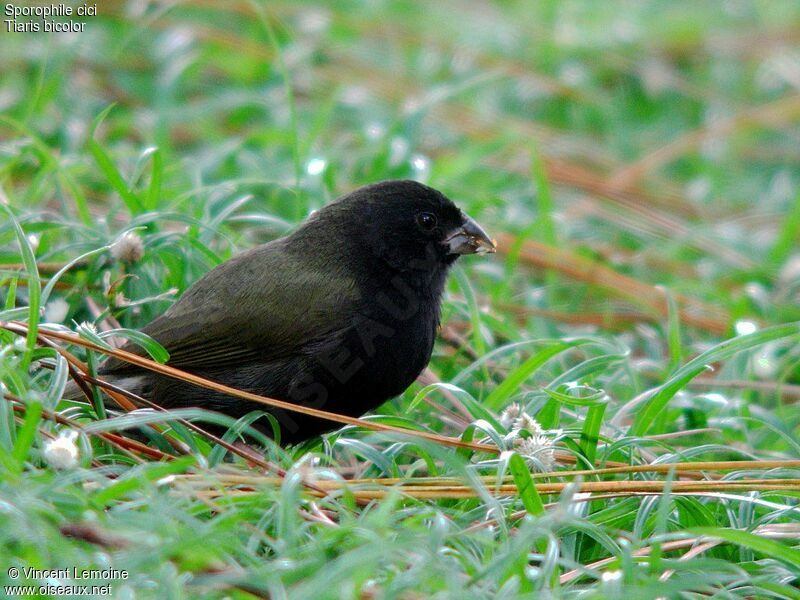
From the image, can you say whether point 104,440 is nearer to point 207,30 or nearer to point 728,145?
point 207,30

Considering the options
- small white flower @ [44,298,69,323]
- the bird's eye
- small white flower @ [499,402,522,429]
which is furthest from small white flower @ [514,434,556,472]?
small white flower @ [44,298,69,323]

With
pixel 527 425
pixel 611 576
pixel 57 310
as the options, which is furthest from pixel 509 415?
pixel 57 310

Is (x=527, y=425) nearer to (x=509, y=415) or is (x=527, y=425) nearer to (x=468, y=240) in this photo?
(x=509, y=415)

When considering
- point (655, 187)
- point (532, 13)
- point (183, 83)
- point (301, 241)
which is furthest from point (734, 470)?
point (532, 13)

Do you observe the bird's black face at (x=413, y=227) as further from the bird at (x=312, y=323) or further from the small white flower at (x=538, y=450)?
the small white flower at (x=538, y=450)

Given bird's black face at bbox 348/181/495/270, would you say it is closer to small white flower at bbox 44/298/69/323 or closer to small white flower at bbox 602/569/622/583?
small white flower at bbox 44/298/69/323
